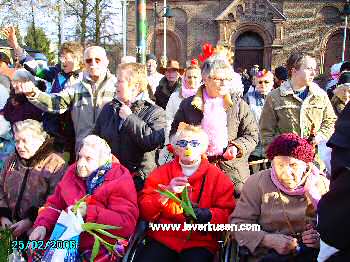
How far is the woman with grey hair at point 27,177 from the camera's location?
158 inches

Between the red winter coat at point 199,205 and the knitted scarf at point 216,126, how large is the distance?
350 mm

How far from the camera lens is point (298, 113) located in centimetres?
437

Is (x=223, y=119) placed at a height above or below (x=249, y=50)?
below

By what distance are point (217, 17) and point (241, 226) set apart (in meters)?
27.6

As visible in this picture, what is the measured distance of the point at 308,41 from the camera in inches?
1165

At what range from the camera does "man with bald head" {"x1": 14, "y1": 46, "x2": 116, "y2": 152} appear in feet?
14.6

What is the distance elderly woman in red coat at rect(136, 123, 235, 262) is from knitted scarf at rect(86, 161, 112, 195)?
33 centimetres

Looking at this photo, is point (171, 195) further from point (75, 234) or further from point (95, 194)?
point (75, 234)

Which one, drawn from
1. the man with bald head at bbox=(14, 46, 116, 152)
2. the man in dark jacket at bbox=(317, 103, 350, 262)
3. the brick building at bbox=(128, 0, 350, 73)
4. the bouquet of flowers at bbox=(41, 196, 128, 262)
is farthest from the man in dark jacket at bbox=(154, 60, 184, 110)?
the brick building at bbox=(128, 0, 350, 73)

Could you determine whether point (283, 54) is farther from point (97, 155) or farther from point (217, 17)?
point (97, 155)

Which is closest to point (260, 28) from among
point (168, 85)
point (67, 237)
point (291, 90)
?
point (168, 85)

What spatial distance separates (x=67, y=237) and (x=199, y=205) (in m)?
0.94

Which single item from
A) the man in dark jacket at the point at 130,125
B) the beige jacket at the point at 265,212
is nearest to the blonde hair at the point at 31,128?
the man in dark jacket at the point at 130,125

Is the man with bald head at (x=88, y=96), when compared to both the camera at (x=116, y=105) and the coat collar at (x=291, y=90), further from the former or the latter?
the coat collar at (x=291, y=90)
